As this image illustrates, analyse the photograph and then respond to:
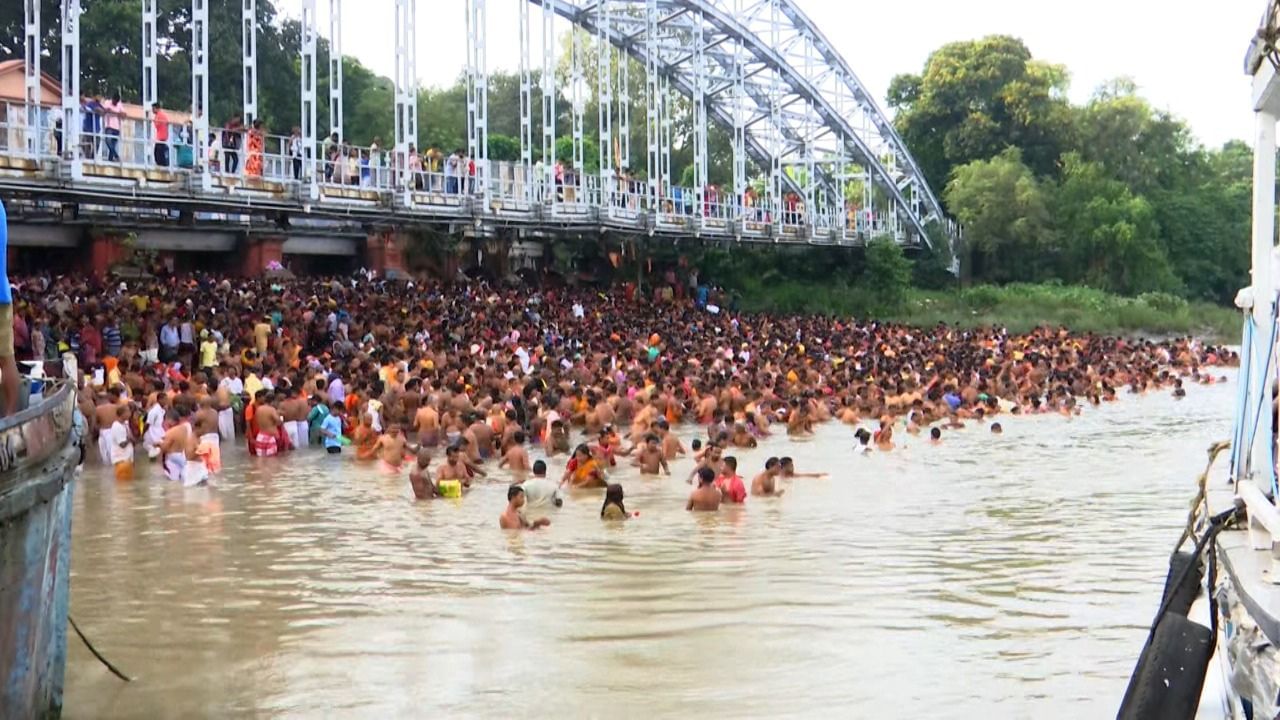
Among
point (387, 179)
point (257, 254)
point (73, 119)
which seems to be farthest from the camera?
point (257, 254)

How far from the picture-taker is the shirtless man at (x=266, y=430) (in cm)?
1950

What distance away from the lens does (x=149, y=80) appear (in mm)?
27406

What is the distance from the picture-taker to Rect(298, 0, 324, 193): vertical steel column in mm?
27812

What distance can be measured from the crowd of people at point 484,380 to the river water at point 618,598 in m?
0.58

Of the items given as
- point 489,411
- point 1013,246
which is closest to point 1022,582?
point 489,411

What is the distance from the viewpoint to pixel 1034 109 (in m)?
61.2

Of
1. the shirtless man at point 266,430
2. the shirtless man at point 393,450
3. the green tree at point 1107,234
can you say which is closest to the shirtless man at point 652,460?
the shirtless man at point 393,450

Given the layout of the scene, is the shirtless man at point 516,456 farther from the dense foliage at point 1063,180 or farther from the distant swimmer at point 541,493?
the dense foliage at point 1063,180

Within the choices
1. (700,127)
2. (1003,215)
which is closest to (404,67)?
(700,127)

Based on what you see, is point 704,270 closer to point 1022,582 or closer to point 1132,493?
point 1132,493

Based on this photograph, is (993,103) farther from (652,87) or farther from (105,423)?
(105,423)

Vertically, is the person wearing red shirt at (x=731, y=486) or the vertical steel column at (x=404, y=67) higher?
the vertical steel column at (x=404, y=67)

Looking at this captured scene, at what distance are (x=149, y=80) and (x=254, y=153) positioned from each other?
2.46 metres

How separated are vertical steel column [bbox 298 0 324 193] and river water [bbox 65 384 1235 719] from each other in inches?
396
